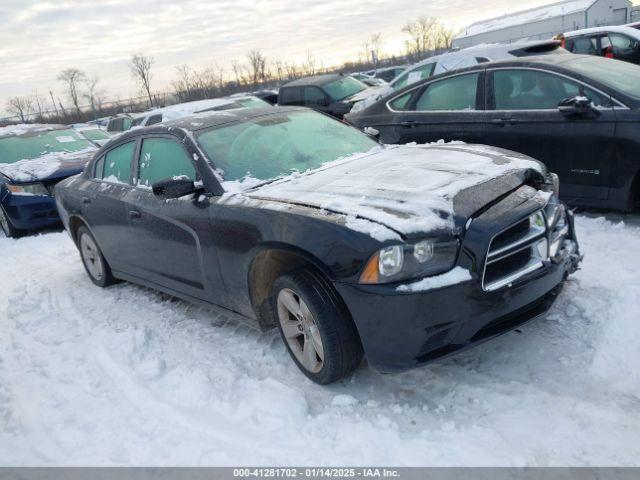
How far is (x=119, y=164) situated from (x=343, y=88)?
31.0 feet

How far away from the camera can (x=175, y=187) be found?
346 cm

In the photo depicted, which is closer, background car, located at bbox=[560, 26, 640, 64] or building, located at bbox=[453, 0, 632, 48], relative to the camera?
background car, located at bbox=[560, 26, 640, 64]

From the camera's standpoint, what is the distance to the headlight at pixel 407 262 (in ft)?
8.45

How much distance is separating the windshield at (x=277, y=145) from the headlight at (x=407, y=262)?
1288 millimetres

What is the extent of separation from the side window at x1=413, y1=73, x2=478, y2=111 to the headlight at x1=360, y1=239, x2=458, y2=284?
3.41 meters

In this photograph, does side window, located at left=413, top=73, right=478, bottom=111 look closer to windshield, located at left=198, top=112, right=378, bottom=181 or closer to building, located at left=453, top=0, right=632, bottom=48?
windshield, located at left=198, top=112, right=378, bottom=181

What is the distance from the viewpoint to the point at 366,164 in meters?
3.72

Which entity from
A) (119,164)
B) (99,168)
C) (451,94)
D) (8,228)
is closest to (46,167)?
(8,228)

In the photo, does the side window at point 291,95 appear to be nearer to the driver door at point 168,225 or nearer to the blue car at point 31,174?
the blue car at point 31,174

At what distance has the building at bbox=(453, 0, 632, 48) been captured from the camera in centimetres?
5088

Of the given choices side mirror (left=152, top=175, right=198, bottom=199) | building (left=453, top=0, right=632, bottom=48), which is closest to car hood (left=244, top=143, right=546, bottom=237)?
side mirror (left=152, top=175, right=198, bottom=199)

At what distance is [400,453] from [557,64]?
4.13 m

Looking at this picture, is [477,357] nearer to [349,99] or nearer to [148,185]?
[148,185]

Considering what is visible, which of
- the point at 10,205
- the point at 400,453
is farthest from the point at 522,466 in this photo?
the point at 10,205
